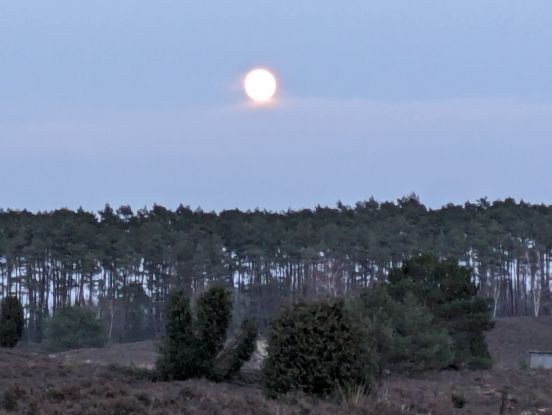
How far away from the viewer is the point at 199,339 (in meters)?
40.0

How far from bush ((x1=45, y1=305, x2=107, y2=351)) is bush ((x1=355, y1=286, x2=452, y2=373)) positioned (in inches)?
1028

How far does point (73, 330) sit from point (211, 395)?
49529mm

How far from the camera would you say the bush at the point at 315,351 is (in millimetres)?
26062

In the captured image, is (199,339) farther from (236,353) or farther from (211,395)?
(211,395)

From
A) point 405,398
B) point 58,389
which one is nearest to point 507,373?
point 405,398

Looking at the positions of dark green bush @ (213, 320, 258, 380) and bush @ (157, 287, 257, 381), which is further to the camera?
dark green bush @ (213, 320, 258, 380)

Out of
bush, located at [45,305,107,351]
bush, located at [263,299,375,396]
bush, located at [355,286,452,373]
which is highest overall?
bush, located at [263,299,375,396]

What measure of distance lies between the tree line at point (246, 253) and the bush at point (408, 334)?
1907 inches

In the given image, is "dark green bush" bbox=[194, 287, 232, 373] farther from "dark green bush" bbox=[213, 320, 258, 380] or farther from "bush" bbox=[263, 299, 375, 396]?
"bush" bbox=[263, 299, 375, 396]

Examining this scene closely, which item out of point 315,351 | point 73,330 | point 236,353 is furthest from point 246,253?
point 315,351

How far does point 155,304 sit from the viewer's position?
106875mm

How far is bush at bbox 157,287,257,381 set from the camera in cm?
3922

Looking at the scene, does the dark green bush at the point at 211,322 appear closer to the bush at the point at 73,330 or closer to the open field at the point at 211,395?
the open field at the point at 211,395

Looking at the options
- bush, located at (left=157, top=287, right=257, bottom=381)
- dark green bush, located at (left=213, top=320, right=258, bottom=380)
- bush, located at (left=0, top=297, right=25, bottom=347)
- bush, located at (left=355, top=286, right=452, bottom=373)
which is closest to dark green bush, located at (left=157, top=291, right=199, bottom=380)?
→ bush, located at (left=157, top=287, right=257, bottom=381)
